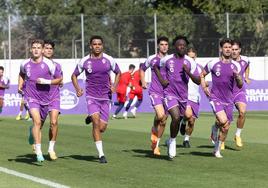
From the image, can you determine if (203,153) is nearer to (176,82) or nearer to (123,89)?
(176,82)

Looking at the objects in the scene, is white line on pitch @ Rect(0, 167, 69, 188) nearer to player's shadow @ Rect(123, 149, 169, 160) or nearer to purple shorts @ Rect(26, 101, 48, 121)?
purple shorts @ Rect(26, 101, 48, 121)

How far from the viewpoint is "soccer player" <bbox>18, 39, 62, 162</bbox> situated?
13.1m

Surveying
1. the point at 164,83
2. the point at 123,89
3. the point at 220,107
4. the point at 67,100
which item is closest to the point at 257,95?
the point at 123,89

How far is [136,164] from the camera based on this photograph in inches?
515

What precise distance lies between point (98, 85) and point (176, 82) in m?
1.39

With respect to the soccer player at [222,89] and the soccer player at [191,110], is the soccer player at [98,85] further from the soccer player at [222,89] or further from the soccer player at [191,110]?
the soccer player at [191,110]

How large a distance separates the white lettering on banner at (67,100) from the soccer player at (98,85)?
783 inches

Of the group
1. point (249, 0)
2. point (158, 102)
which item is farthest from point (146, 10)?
point (158, 102)

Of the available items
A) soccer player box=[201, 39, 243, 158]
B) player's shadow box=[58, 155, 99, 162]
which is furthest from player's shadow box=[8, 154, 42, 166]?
soccer player box=[201, 39, 243, 158]

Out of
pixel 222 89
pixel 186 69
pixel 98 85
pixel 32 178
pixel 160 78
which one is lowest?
pixel 32 178

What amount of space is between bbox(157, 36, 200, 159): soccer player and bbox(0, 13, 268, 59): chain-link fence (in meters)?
27.0

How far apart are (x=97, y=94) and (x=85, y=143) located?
472cm

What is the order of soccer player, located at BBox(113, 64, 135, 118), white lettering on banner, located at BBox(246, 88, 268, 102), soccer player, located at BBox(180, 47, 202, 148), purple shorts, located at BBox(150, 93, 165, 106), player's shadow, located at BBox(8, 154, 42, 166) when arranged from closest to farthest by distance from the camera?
player's shadow, located at BBox(8, 154, 42, 166), purple shorts, located at BBox(150, 93, 165, 106), soccer player, located at BBox(180, 47, 202, 148), soccer player, located at BBox(113, 64, 135, 118), white lettering on banner, located at BBox(246, 88, 268, 102)

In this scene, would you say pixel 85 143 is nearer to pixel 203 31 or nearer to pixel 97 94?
pixel 97 94
